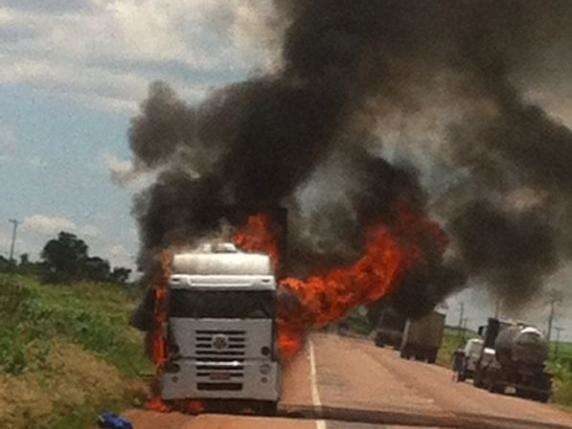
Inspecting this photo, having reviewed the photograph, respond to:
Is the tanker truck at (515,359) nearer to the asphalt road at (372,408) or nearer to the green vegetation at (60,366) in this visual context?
the asphalt road at (372,408)

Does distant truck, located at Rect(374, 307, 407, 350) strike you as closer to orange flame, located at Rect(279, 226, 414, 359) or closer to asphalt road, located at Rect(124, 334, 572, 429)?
asphalt road, located at Rect(124, 334, 572, 429)

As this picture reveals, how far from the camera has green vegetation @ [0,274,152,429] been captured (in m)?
28.7

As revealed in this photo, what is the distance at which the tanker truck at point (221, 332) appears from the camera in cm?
3500

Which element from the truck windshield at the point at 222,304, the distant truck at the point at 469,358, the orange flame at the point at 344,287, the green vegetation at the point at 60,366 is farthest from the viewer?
the distant truck at the point at 469,358

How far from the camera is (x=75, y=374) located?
36.7m

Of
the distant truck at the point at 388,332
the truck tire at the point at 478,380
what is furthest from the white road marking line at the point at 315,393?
the distant truck at the point at 388,332

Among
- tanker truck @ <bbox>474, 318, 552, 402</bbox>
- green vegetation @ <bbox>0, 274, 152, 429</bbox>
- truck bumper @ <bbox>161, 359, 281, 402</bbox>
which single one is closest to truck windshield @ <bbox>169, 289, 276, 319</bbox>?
truck bumper @ <bbox>161, 359, 281, 402</bbox>

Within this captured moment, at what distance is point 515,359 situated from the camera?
224 feet

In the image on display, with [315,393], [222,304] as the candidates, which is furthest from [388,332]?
[222,304]

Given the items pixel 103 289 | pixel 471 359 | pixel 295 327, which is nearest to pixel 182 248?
pixel 295 327

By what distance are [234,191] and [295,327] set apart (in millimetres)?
13225

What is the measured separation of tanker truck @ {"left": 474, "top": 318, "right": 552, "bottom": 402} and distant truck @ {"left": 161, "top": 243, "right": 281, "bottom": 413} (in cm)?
3351

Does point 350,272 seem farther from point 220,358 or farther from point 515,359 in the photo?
point 515,359

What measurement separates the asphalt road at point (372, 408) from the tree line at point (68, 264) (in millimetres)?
67915
